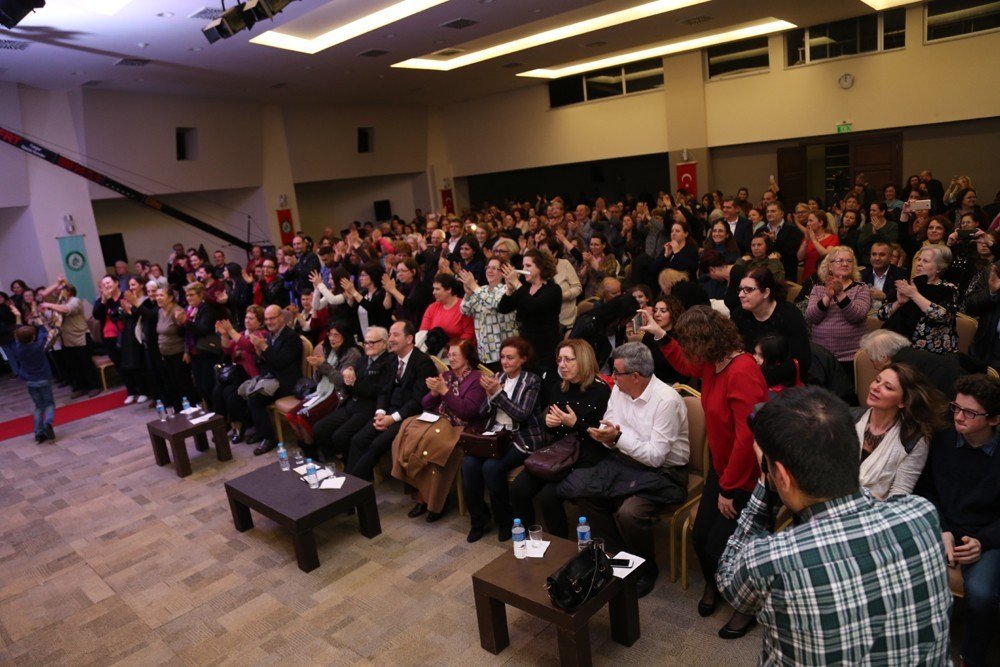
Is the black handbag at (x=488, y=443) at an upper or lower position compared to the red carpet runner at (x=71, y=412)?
upper

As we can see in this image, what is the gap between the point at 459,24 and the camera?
994cm

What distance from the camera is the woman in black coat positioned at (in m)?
5.55

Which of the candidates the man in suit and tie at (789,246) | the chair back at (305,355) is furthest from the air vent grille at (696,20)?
the chair back at (305,355)

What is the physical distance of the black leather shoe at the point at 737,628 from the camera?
3.33 m

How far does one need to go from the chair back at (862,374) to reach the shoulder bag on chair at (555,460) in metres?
1.76

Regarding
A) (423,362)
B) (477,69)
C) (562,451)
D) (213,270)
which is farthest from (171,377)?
(477,69)

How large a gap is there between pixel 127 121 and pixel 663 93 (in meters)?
10.9

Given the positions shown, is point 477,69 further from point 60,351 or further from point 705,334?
point 705,334

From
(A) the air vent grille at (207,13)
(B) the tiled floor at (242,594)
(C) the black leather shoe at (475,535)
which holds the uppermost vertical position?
(A) the air vent grille at (207,13)

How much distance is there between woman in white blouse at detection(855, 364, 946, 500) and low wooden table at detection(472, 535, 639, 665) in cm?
119

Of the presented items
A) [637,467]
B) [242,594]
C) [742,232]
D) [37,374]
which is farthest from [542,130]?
[242,594]

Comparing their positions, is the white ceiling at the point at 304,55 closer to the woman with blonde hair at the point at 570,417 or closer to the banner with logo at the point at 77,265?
the banner with logo at the point at 77,265

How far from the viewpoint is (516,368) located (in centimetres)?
456

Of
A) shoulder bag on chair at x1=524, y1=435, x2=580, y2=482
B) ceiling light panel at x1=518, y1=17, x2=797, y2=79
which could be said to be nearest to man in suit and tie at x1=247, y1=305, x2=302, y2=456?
shoulder bag on chair at x1=524, y1=435, x2=580, y2=482
